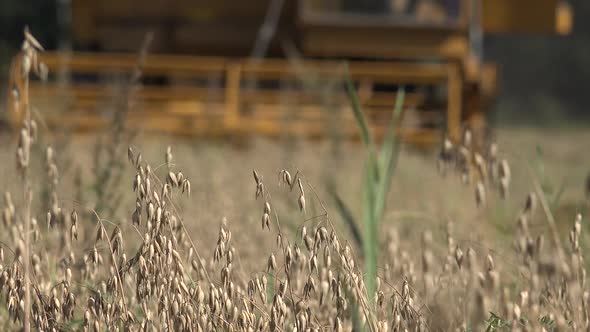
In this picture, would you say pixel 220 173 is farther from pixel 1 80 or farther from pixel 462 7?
pixel 1 80

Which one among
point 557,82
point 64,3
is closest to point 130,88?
point 64,3

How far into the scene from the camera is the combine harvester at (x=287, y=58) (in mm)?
10797

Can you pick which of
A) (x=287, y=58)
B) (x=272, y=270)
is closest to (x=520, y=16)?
(x=287, y=58)

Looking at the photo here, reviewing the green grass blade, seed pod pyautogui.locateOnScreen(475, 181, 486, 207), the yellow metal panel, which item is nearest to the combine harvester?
the yellow metal panel

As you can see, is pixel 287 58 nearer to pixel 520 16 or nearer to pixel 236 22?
pixel 236 22

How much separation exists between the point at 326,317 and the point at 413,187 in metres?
4.14

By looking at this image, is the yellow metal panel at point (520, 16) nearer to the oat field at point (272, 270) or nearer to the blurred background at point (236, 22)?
the blurred background at point (236, 22)

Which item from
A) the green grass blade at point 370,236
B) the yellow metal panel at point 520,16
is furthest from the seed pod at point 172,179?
the yellow metal panel at point 520,16

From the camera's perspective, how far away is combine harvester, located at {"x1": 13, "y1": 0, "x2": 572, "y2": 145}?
10.8 m

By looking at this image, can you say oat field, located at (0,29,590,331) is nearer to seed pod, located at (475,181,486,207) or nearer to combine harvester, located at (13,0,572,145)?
seed pod, located at (475,181,486,207)

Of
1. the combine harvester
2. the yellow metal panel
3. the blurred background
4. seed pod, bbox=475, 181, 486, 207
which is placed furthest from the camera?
the yellow metal panel

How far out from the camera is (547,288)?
2.28m

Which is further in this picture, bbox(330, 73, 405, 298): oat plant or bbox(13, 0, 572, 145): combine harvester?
bbox(13, 0, 572, 145): combine harvester

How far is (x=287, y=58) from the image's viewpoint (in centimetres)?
1391
